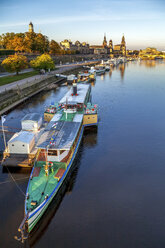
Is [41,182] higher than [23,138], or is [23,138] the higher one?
[23,138]

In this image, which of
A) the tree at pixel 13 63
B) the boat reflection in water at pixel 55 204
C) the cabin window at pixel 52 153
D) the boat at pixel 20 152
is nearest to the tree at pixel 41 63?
the tree at pixel 13 63

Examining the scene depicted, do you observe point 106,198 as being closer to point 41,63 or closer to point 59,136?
point 59,136

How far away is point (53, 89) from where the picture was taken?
82.1 metres

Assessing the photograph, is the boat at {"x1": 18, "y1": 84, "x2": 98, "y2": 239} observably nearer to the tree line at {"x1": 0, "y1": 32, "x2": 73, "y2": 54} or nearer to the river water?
the river water

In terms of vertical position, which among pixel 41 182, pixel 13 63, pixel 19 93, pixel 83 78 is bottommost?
pixel 41 182

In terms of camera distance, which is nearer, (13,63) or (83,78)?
(13,63)

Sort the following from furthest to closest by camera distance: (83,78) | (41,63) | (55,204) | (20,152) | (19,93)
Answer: (41,63)
(83,78)
(19,93)
(20,152)
(55,204)

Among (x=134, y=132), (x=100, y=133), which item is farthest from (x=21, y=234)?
(x=134, y=132)

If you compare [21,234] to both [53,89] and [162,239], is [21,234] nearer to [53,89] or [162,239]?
[162,239]

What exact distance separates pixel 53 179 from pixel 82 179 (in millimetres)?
4880

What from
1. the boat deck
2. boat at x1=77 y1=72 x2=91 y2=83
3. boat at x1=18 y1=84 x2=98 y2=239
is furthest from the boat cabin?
boat at x1=77 y1=72 x2=91 y2=83

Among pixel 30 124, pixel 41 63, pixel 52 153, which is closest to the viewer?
pixel 52 153

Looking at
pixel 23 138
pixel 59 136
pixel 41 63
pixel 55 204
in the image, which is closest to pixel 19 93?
pixel 23 138

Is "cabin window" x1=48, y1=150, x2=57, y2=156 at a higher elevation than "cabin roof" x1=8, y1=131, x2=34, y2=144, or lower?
lower
